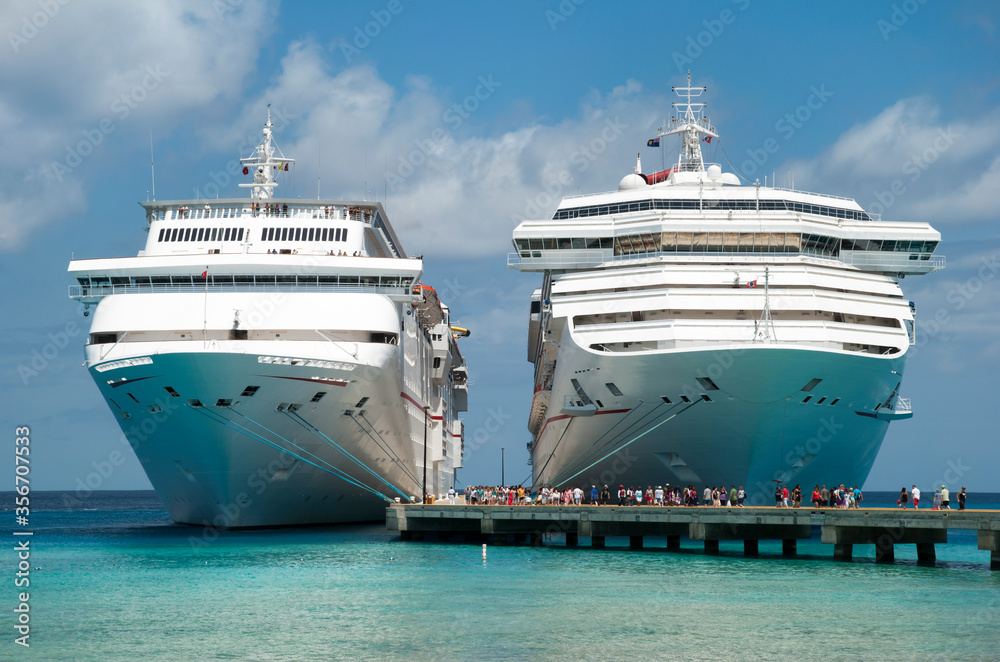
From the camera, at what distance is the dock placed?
99.3 feet

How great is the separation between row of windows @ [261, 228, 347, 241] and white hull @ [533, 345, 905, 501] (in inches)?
432

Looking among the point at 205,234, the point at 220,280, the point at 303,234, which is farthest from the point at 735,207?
the point at 205,234

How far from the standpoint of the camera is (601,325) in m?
36.7

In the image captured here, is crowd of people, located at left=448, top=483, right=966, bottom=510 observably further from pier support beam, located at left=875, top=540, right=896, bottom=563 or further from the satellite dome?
the satellite dome

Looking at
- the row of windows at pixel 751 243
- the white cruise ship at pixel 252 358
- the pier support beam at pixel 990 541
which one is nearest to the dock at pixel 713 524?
the pier support beam at pixel 990 541

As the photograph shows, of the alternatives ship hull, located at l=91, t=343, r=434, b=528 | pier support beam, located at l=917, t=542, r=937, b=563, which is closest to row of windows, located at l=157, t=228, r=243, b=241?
ship hull, located at l=91, t=343, r=434, b=528

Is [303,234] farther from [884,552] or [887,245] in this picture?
[884,552]

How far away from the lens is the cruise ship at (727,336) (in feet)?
111

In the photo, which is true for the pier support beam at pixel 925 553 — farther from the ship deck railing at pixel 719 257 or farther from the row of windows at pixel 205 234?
the row of windows at pixel 205 234

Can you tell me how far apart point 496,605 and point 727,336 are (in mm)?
14338

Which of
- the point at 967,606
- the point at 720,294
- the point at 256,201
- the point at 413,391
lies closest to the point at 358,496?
the point at 413,391

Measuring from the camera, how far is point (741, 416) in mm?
34000

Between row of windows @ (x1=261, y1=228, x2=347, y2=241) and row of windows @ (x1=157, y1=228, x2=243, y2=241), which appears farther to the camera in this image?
row of windows @ (x1=261, y1=228, x2=347, y2=241)

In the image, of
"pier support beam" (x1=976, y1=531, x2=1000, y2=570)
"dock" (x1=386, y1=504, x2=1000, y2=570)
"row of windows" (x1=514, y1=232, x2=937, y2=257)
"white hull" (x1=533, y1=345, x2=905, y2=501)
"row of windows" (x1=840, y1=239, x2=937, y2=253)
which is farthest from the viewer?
"row of windows" (x1=840, y1=239, x2=937, y2=253)
